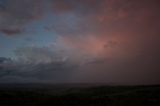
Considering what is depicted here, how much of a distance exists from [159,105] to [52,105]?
3021 cm

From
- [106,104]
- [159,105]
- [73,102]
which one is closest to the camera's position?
[159,105]

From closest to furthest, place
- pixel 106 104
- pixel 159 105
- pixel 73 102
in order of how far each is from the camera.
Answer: pixel 159 105 < pixel 106 104 < pixel 73 102

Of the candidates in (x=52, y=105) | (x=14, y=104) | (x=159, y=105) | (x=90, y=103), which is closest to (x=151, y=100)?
(x=159, y=105)

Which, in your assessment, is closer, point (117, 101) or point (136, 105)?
point (136, 105)

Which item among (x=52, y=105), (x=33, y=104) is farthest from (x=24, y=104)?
(x=52, y=105)

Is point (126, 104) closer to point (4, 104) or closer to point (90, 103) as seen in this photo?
point (90, 103)

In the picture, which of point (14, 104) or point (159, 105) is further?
point (14, 104)

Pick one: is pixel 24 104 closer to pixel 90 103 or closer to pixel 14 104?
pixel 14 104

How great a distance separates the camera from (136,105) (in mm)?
64688

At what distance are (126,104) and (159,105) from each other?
869cm

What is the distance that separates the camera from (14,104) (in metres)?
77.3

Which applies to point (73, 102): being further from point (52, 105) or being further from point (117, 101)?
point (117, 101)

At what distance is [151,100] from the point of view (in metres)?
69.9

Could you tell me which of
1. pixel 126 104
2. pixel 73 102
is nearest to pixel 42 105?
pixel 73 102
